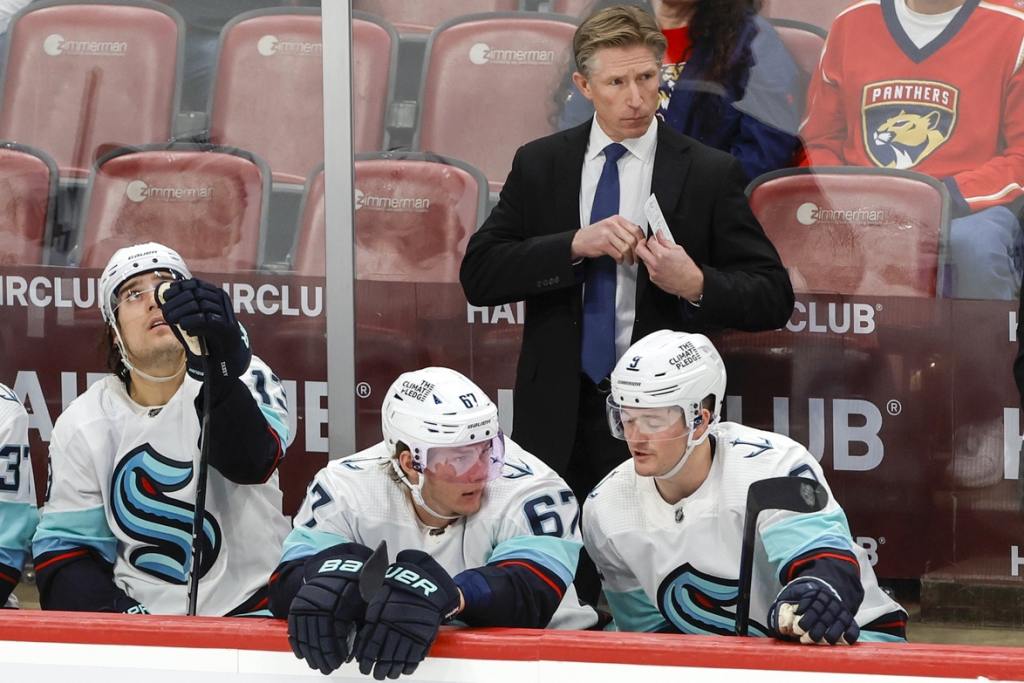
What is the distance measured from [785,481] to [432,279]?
4.64 ft

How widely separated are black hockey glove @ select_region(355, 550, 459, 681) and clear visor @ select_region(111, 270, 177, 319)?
3.11 feet

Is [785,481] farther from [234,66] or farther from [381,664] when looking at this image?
[234,66]

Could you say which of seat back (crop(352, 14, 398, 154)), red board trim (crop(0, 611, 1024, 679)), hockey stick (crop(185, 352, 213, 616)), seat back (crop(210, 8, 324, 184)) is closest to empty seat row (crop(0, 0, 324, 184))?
seat back (crop(210, 8, 324, 184))

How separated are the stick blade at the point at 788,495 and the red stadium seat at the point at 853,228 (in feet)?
3.73

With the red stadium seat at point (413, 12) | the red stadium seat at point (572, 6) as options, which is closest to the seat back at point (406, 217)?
the red stadium seat at point (413, 12)

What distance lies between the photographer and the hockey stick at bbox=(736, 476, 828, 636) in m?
2.02

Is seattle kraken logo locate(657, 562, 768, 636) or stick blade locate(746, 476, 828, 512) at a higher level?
stick blade locate(746, 476, 828, 512)

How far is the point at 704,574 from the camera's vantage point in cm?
242

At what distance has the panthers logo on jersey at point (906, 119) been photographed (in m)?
3.07

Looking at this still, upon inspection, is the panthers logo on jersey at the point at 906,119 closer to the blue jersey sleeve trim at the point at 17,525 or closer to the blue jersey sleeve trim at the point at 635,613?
the blue jersey sleeve trim at the point at 635,613

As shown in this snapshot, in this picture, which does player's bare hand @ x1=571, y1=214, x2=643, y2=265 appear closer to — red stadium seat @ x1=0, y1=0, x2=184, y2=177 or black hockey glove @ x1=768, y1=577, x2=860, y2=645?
black hockey glove @ x1=768, y1=577, x2=860, y2=645

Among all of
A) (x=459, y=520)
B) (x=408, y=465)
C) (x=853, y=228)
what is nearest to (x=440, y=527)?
(x=459, y=520)

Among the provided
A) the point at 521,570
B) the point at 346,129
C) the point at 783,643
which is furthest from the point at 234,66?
the point at 783,643

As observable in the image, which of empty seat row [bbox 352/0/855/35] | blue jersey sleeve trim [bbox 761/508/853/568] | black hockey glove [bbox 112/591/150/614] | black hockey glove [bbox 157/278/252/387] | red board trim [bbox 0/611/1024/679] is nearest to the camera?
red board trim [bbox 0/611/1024/679]
